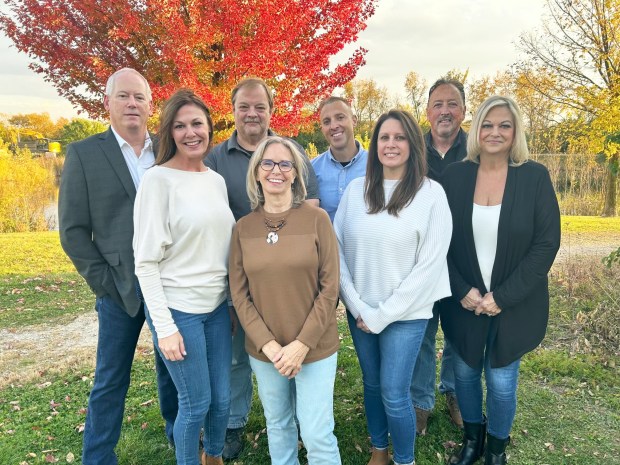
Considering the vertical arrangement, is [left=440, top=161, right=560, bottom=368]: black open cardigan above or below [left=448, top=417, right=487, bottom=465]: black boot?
above

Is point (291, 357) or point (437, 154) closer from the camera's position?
point (291, 357)

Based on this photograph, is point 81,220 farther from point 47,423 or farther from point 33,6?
point 33,6

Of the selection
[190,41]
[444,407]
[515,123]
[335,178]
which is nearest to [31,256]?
[190,41]

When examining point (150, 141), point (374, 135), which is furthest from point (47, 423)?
point (374, 135)

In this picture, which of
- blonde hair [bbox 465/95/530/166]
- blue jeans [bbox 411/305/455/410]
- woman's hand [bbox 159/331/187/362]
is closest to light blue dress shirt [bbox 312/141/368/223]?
blonde hair [bbox 465/95/530/166]

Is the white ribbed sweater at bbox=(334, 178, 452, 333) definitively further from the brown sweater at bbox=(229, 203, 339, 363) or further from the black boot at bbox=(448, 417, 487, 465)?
the black boot at bbox=(448, 417, 487, 465)

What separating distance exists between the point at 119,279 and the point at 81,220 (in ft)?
1.38

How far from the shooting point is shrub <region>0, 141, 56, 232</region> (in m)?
13.8

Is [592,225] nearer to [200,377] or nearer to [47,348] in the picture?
[200,377]

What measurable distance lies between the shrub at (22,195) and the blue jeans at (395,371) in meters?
14.4

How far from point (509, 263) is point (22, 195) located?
15.4 meters

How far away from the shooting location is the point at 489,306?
2.86 m

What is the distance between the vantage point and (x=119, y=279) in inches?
109

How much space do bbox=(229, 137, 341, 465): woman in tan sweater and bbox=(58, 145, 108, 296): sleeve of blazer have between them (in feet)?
2.90
